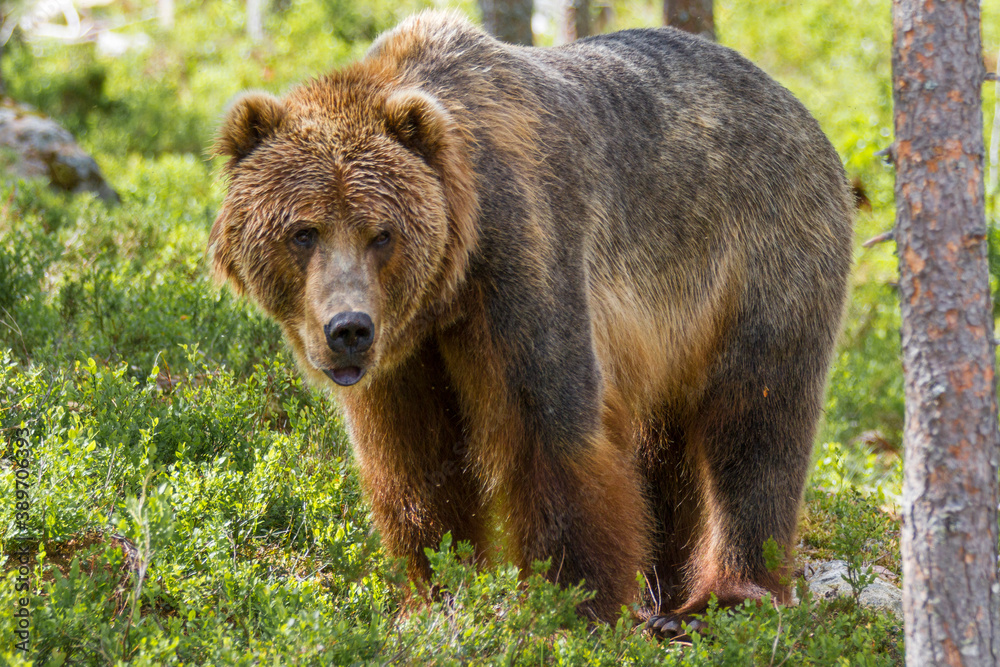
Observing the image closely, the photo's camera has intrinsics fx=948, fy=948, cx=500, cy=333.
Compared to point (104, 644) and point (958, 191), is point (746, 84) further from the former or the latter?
point (104, 644)

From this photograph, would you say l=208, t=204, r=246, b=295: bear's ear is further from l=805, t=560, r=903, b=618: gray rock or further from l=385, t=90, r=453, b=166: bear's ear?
l=805, t=560, r=903, b=618: gray rock

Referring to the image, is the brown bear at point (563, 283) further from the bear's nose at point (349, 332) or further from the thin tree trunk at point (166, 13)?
the thin tree trunk at point (166, 13)

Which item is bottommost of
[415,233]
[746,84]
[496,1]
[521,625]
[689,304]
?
[521,625]

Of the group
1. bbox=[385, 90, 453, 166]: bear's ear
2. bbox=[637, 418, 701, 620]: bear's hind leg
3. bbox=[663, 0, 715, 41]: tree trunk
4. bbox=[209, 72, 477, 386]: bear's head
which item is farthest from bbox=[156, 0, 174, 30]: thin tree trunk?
bbox=[385, 90, 453, 166]: bear's ear

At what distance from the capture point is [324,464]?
4738mm

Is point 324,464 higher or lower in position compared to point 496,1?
lower

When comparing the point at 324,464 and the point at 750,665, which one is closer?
the point at 750,665

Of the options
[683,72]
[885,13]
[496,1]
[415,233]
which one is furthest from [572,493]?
[885,13]

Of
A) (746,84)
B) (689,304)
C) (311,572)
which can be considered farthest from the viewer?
(746,84)

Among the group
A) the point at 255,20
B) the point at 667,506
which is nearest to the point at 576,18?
the point at 667,506

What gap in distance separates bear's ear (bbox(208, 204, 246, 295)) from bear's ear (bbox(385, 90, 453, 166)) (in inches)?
27.0

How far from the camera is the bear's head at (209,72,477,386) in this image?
3.23 meters

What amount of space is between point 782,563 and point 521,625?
1608 millimetres

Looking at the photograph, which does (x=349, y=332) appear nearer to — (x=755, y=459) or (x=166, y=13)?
(x=755, y=459)
